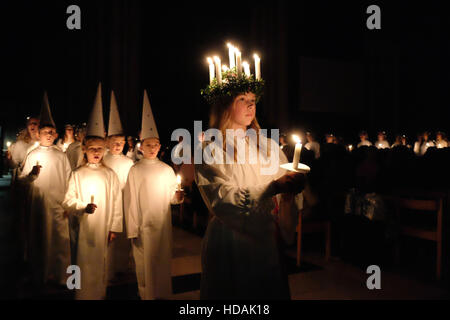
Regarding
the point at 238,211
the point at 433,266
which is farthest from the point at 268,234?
the point at 433,266

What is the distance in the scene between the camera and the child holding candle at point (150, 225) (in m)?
3.66

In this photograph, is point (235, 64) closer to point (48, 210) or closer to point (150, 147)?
point (150, 147)

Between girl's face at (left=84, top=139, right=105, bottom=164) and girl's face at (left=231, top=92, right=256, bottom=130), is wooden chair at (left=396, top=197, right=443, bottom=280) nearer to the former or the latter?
girl's face at (left=231, top=92, right=256, bottom=130)

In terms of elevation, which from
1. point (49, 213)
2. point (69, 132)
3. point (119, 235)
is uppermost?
point (69, 132)

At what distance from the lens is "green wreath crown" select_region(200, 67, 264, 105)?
2.11 metres

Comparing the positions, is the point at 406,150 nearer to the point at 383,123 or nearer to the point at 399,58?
Answer: the point at 383,123

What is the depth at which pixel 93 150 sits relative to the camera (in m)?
3.78

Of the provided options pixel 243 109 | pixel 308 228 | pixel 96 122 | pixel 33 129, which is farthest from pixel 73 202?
pixel 308 228

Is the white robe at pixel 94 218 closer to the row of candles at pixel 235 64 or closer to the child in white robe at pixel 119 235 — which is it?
the child in white robe at pixel 119 235

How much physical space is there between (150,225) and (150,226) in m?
0.01

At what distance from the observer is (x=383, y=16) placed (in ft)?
46.5

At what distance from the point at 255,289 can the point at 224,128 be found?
0.94 metres

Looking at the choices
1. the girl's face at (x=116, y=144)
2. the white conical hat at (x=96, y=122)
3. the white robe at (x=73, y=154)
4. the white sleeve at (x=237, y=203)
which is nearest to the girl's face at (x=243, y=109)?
the white sleeve at (x=237, y=203)

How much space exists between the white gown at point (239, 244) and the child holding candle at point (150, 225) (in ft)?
5.35
